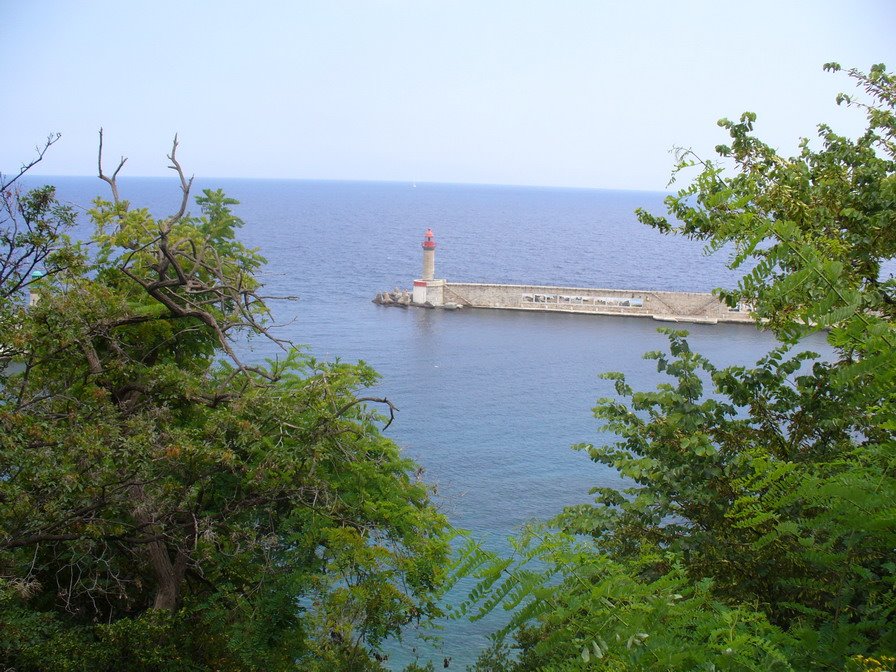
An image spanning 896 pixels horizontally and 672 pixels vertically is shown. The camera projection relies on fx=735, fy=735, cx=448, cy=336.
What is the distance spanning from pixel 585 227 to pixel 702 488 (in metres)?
136

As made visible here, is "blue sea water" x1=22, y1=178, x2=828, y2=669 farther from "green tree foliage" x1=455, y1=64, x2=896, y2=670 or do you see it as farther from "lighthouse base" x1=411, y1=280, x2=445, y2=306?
"green tree foliage" x1=455, y1=64, x2=896, y2=670

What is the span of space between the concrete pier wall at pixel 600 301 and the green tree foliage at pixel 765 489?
139 ft

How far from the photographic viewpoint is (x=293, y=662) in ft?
27.9

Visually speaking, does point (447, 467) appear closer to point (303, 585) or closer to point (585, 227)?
point (303, 585)

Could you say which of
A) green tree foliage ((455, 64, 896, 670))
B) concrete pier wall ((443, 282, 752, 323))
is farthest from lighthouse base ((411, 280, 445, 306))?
green tree foliage ((455, 64, 896, 670))

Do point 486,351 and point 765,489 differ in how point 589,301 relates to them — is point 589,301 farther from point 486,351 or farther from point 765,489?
point 765,489

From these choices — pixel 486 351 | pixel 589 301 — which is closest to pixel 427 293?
pixel 589 301

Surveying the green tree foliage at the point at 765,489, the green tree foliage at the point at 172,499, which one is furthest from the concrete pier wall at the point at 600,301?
the green tree foliage at the point at 765,489

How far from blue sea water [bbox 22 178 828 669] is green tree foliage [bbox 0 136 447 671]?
6.83ft

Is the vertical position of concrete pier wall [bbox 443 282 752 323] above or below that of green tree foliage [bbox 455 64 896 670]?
below

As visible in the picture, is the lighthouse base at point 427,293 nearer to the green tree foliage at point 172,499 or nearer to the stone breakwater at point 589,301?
the stone breakwater at point 589,301

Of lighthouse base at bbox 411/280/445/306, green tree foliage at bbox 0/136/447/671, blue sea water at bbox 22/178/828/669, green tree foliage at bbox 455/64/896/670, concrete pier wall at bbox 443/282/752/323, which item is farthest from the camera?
lighthouse base at bbox 411/280/445/306

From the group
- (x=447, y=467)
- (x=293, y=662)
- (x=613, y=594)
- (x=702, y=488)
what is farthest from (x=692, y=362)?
(x=447, y=467)

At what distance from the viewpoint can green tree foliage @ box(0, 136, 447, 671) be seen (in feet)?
22.8
